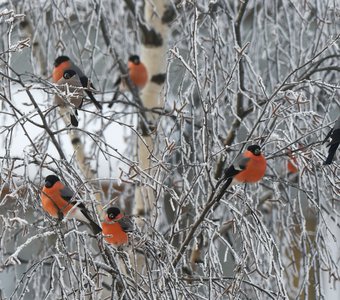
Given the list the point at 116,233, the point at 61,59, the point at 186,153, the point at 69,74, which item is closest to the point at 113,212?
the point at 116,233

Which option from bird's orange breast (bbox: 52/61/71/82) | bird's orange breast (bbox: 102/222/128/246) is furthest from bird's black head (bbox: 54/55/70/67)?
bird's orange breast (bbox: 102/222/128/246)

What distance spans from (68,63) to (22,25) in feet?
4.47

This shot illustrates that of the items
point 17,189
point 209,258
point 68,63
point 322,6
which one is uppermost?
point 322,6

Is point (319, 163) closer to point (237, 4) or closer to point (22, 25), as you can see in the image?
point (237, 4)

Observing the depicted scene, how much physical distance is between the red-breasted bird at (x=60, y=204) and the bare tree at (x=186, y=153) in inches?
1.9

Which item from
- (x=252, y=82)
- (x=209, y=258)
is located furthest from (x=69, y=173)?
(x=252, y=82)

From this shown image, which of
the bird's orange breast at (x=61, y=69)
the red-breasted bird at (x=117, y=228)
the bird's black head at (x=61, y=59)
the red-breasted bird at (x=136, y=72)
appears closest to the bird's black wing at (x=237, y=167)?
the red-breasted bird at (x=117, y=228)

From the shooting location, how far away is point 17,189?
2504 mm

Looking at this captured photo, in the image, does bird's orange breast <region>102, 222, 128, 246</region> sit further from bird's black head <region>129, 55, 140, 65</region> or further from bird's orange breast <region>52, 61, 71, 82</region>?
bird's black head <region>129, 55, 140, 65</region>

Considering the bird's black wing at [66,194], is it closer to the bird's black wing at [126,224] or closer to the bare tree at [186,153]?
the bare tree at [186,153]

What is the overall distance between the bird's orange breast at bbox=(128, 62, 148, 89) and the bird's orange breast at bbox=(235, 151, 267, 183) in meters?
2.00

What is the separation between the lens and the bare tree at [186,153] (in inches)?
107

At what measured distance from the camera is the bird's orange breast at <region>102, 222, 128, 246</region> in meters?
3.14

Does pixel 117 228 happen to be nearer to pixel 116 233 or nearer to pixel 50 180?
pixel 116 233
